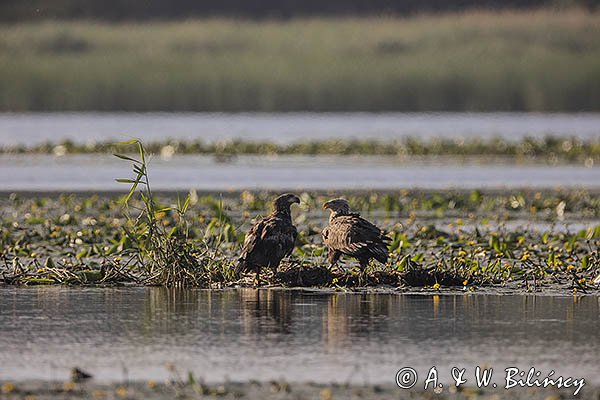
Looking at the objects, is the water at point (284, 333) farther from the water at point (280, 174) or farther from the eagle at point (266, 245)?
the water at point (280, 174)

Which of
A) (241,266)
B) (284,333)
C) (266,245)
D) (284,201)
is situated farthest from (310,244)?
(284,333)

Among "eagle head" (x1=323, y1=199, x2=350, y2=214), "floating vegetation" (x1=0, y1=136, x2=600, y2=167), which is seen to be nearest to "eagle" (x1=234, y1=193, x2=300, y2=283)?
"eagle head" (x1=323, y1=199, x2=350, y2=214)

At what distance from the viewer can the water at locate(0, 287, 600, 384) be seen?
11062 mm

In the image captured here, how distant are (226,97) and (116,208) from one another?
304 feet

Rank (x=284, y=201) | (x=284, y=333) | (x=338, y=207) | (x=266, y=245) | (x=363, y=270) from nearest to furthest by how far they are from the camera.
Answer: (x=284, y=333), (x=266, y=245), (x=363, y=270), (x=284, y=201), (x=338, y=207)

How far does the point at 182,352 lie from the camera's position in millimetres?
11656

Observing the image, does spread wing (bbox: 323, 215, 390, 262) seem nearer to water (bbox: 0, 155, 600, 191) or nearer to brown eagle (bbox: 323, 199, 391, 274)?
brown eagle (bbox: 323, 199, 391, 274)

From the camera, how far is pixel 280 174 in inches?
1419

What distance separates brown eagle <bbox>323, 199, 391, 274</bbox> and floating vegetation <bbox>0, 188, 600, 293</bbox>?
307 millimetres

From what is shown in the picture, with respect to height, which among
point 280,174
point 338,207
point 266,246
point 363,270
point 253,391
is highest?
point 280,174

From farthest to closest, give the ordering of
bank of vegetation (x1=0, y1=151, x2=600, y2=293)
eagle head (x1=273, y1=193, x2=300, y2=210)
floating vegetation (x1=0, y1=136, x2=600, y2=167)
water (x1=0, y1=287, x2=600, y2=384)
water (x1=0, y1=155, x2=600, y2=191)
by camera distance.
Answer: floating vegetation (x1=0, y1=136, x2=600, y2=167) < water (x1=0, y1=155, x2=600, y2=191) < eagle head (x1=273, y1=193, x2=300, y2=210) < bank of vegetation (x1=0, y1=151, x2=600, y2=293) < water (x1=0, y1=287, x2=600, y2=384)

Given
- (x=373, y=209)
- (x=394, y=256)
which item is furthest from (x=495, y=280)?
(x=373, y=209)

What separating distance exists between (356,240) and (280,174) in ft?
68.5

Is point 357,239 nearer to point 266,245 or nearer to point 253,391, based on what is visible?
point 266,245
